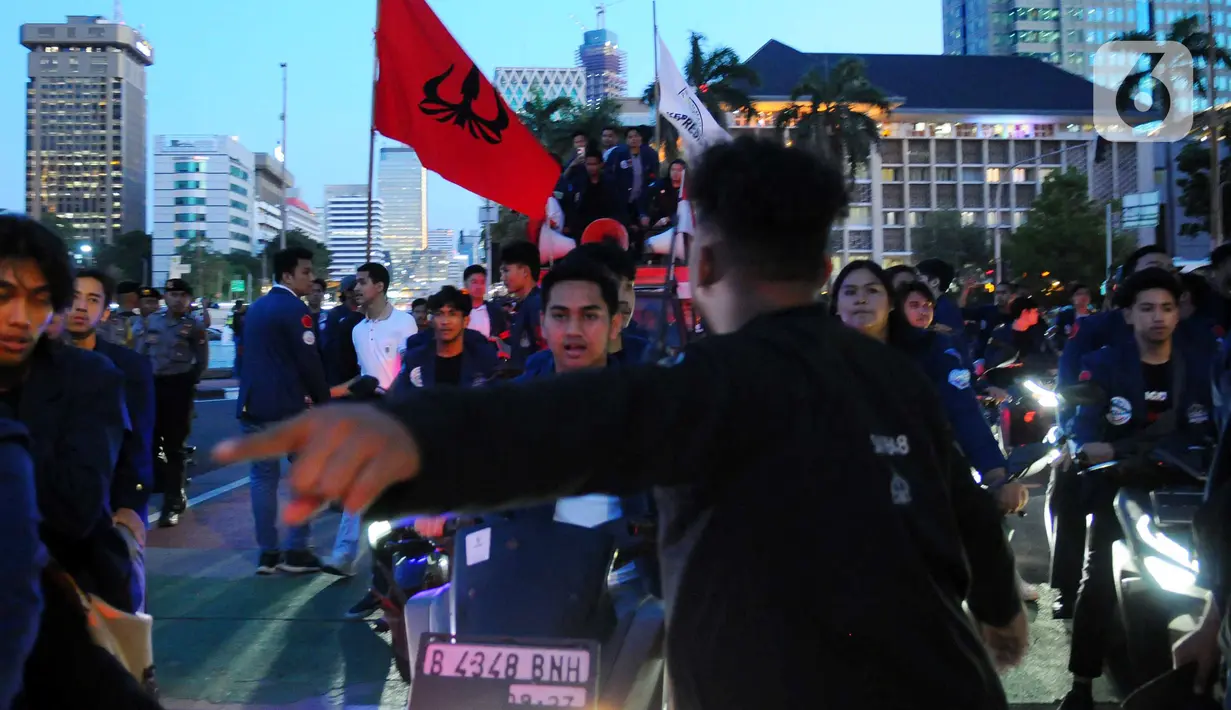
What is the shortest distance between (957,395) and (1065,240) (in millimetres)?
66046

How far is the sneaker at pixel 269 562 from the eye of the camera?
7766mm

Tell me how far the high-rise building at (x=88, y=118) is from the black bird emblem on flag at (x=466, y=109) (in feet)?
595

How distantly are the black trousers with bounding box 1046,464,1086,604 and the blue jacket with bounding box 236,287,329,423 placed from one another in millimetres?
4694

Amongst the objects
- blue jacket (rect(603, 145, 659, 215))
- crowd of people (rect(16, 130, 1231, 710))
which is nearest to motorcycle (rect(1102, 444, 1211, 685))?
crowd of people (rect(16, 130, 1231, 710))

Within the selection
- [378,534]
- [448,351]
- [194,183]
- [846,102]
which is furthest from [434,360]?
[194,183]

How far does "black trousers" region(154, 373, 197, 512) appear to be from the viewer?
9758 millimetres

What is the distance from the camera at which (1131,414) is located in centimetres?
519

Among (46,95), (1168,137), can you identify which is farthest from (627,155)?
(46,95)

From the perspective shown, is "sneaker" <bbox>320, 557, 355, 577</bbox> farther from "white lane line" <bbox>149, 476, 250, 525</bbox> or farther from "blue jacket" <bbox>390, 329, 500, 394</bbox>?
"white lane line" <bbox>149, 476, 250, 525</bbox>

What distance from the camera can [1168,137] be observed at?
44125 millimetres

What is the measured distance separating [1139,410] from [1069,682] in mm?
1318

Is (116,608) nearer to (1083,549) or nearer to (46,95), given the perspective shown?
(1083,549)

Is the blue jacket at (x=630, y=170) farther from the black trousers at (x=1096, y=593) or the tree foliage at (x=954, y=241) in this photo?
the tree foliage at (x=954, y=241)

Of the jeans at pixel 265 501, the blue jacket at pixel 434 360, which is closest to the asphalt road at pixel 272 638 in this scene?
the jeans at pixel 265 501
